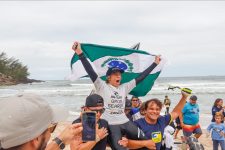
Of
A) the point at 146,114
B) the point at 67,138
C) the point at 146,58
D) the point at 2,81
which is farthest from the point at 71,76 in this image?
the point at 2,81

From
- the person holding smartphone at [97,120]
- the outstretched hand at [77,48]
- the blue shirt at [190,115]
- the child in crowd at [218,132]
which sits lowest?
the child in crowd at [218,132]

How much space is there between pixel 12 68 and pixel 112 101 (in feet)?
290

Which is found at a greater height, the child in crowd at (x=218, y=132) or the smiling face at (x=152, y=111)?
the smiling face at (x=152, y=111)

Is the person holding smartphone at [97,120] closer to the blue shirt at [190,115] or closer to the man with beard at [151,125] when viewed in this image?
the man with beard at [151,125]

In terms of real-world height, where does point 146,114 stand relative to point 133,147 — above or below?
above

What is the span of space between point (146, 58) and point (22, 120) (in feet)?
15.9

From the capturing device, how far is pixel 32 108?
6.31ft

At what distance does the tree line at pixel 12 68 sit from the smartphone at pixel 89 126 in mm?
81798

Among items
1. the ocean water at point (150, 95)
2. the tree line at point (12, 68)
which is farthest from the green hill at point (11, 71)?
the ocean water at point (150, 95)

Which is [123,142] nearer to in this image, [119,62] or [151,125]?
[151,125]

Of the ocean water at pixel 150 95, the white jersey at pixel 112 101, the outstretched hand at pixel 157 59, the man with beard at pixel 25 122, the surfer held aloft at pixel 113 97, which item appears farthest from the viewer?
the ocean water at pixel 150 95

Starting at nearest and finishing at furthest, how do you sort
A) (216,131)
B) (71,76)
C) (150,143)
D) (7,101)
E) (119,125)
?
1. (7,101)
2. (150,143)
3. (119,125)
4. (71,76)
5. (216,131)

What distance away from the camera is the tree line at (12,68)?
84.3m

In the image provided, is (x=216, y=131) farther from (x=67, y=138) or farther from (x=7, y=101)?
(x=7, y=101)
